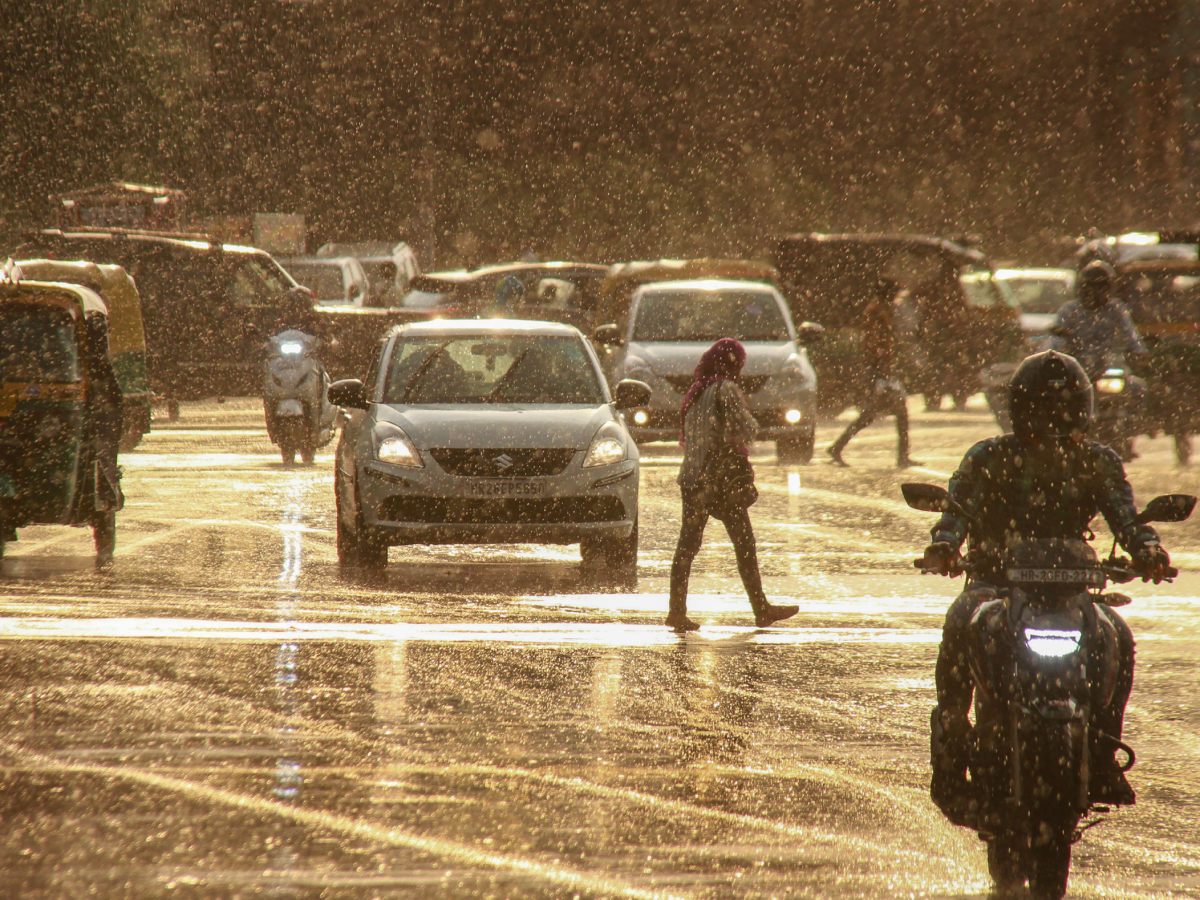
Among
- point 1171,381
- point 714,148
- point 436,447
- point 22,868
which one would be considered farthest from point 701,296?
point 714,148

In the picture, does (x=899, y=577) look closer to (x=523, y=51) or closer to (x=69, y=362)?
(x=69, y=362)

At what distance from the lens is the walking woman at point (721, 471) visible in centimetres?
1177

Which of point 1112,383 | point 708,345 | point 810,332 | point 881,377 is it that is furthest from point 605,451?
point 708,345

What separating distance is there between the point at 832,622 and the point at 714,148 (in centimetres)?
3830

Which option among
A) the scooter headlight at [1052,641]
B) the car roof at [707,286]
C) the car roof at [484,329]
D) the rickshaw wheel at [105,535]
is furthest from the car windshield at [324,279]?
the scooter headlight at [1052,641]

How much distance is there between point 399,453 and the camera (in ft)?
46.7

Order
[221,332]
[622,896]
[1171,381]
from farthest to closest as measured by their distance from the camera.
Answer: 1. [221,332]
2. [1171,381]
3. [622,896]

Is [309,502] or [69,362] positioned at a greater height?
[69,362]

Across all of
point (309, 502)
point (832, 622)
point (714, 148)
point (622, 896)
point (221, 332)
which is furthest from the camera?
point (714, 148)

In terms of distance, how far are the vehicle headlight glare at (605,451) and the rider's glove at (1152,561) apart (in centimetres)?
810

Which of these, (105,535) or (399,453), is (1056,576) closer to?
(399,453)

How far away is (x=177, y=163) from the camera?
50188mm

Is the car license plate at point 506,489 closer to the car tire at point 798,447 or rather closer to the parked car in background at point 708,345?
the parked car in background at point 708,345

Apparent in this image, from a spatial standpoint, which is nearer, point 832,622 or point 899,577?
point 832,622
